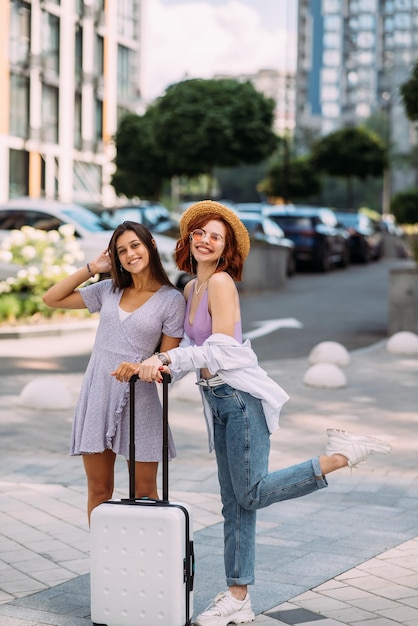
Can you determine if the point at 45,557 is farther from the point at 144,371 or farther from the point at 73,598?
the point at 144,371

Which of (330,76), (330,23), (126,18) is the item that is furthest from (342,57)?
(126,18)

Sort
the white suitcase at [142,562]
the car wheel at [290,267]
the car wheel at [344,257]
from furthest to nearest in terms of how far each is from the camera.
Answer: the car wheel at [344,257] → the car wheel at [290,267] → the white suitcase at [142,562]

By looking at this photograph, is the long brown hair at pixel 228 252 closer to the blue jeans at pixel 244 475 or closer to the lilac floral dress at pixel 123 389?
the lilac floral dress at pixel 123 389

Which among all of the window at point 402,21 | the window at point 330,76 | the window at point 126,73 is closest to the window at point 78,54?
the window at point 126,73

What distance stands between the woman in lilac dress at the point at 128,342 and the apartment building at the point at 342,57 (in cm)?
17015

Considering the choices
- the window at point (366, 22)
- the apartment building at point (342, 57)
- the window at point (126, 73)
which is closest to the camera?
the window at point (126, 73)

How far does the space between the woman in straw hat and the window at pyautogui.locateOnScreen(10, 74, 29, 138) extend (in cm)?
4714

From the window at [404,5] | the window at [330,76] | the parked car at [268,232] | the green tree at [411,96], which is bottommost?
the parked car at [268,232]

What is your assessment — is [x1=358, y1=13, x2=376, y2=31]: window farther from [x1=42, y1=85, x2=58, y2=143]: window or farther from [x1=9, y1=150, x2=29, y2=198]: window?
[x1=9, y1=150, x2=29, y2=198]: window

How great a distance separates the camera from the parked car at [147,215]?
23.1 meters

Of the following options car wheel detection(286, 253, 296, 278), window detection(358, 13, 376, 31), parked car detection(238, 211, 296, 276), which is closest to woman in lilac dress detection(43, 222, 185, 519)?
parked car detection(238, 211, 296, 276)

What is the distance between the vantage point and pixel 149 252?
4.52 metres

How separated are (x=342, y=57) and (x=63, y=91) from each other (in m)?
137

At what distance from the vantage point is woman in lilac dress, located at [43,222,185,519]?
4.47 meters
